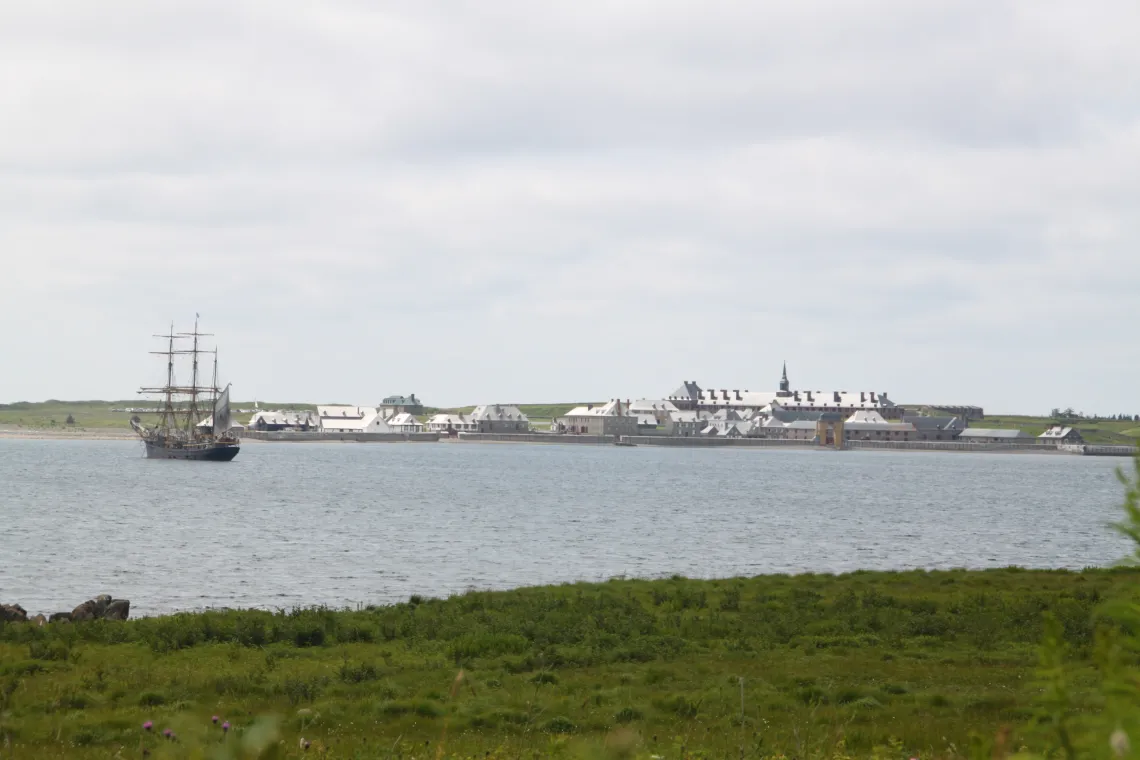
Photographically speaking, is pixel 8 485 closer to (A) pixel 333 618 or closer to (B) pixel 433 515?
(B) pixel 433 515

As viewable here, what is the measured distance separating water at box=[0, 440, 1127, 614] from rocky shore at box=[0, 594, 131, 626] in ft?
27.1

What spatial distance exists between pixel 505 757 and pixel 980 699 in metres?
8.33

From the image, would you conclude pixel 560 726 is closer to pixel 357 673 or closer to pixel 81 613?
pixel 357 673

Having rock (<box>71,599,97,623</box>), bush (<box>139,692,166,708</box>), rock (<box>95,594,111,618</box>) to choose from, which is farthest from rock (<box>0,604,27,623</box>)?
bush (<box>139,692,166,708</box>)

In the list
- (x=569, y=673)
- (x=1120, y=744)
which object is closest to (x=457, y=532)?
(x=569, y=673)

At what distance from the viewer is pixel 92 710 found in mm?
17078

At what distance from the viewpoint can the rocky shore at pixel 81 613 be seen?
2715 centimetres

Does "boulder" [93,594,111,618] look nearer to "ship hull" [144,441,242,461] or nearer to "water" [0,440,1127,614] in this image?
"water" [0,440,1127,614]

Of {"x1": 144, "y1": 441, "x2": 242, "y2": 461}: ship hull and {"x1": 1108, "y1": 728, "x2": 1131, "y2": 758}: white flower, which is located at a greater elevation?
{"x1": 1108, "y1": 728, "x2": 1131, "y2": 758}: white flower

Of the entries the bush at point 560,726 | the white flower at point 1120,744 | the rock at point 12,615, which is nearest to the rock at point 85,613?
the rock at point 12,615

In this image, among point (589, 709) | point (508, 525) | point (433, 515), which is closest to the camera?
point (589, 709)

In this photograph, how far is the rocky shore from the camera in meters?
27.1

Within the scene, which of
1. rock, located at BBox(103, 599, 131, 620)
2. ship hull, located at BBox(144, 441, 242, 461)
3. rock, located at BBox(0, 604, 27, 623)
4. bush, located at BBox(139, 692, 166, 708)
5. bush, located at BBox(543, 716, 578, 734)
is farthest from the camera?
ship hull, located at BBox(144, 441, 242, 461)

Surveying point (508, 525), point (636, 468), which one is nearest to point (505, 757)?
point (508, 525)
